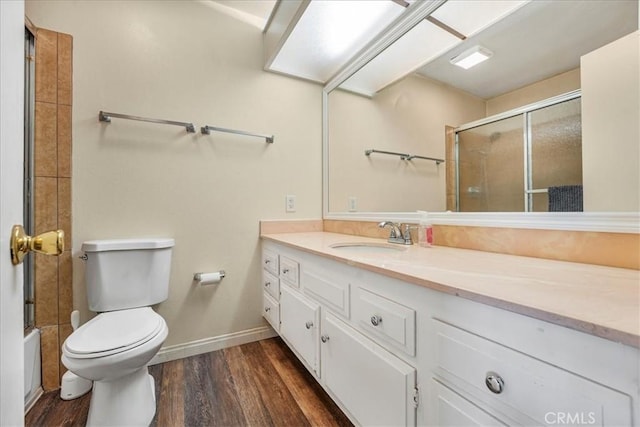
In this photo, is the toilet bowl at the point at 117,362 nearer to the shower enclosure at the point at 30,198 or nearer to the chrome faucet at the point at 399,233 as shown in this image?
the shower enclosure at the point at 30,198

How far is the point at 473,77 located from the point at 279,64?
1.26 meters

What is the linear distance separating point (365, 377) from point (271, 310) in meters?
0.94

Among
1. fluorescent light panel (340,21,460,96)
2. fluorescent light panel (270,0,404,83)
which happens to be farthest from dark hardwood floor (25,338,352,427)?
fluorescent light panel (270,0,404,83)

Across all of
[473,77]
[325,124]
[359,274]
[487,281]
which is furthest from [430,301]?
[325,124]

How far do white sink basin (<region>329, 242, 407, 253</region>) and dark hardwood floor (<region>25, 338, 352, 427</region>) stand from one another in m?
0.73

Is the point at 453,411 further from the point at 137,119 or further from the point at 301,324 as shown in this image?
the point at 137,119

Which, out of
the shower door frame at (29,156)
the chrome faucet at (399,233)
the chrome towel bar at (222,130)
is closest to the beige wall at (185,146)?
the chrome towel bar at (222,130)

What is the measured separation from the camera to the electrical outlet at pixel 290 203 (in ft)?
6.52

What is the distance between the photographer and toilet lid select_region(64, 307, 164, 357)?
99cm

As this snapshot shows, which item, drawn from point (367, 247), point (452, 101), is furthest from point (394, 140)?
point (367, 247)

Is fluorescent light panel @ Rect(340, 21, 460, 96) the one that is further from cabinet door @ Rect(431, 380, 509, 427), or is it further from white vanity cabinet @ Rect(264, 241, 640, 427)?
cabinet door @ Rect(431, 380, 509, 427)

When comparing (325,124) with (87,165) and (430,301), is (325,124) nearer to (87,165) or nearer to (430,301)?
(87,165)

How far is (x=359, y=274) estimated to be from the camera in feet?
3.07

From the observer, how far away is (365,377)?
89 cm
